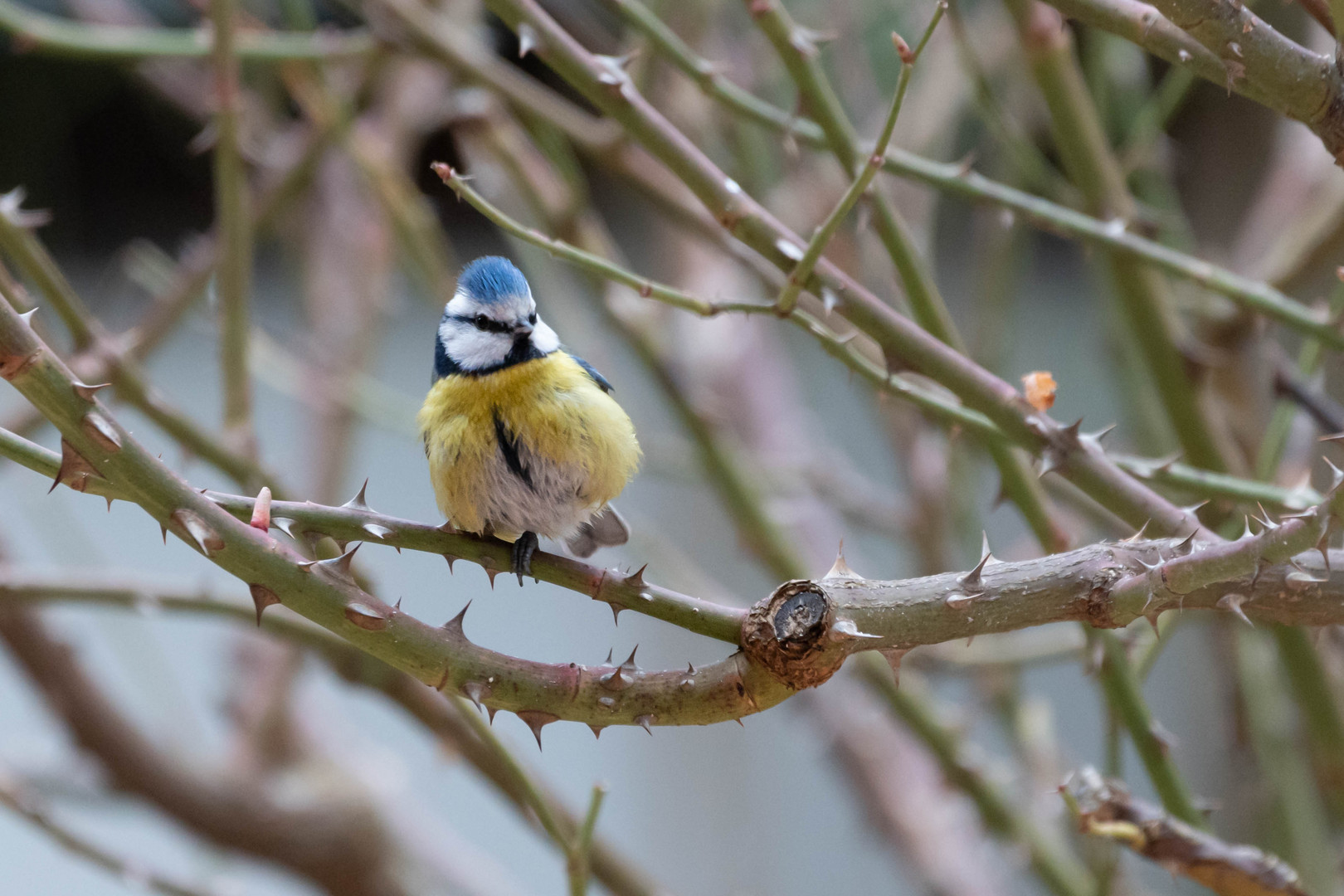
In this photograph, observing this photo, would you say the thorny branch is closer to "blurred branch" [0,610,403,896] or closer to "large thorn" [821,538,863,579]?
"large thorn" [821,538,863,579]

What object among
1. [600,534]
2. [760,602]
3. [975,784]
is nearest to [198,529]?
[760,602]

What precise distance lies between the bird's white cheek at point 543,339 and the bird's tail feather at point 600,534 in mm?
169

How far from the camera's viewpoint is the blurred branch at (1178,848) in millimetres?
786

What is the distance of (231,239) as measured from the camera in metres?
1.21

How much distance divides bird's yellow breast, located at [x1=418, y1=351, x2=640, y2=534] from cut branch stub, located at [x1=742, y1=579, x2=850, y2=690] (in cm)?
42

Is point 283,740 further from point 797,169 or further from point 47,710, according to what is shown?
point 797,169

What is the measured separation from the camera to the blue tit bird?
3.27 feet

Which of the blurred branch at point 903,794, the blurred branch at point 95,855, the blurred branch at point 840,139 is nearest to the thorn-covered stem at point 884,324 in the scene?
the blurred branch at point 840,139

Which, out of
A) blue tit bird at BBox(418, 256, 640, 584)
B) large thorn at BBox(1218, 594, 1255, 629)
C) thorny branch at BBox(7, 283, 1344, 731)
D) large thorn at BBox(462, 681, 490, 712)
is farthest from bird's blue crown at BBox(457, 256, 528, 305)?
large thorn at BBox(1218, 594, 1255, 629)

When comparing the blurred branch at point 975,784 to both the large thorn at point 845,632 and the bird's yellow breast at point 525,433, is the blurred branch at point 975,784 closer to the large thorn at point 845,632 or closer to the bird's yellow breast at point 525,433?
the bird's yellow breast at point 525,433

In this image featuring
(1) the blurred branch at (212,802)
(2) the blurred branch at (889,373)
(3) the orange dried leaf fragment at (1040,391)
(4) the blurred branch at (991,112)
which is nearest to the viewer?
(2) the blurred branch at (889,373)

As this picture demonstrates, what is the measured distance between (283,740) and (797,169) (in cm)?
141

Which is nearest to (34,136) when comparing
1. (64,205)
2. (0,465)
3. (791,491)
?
(64,205)

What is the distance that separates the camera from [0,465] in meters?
1.69
